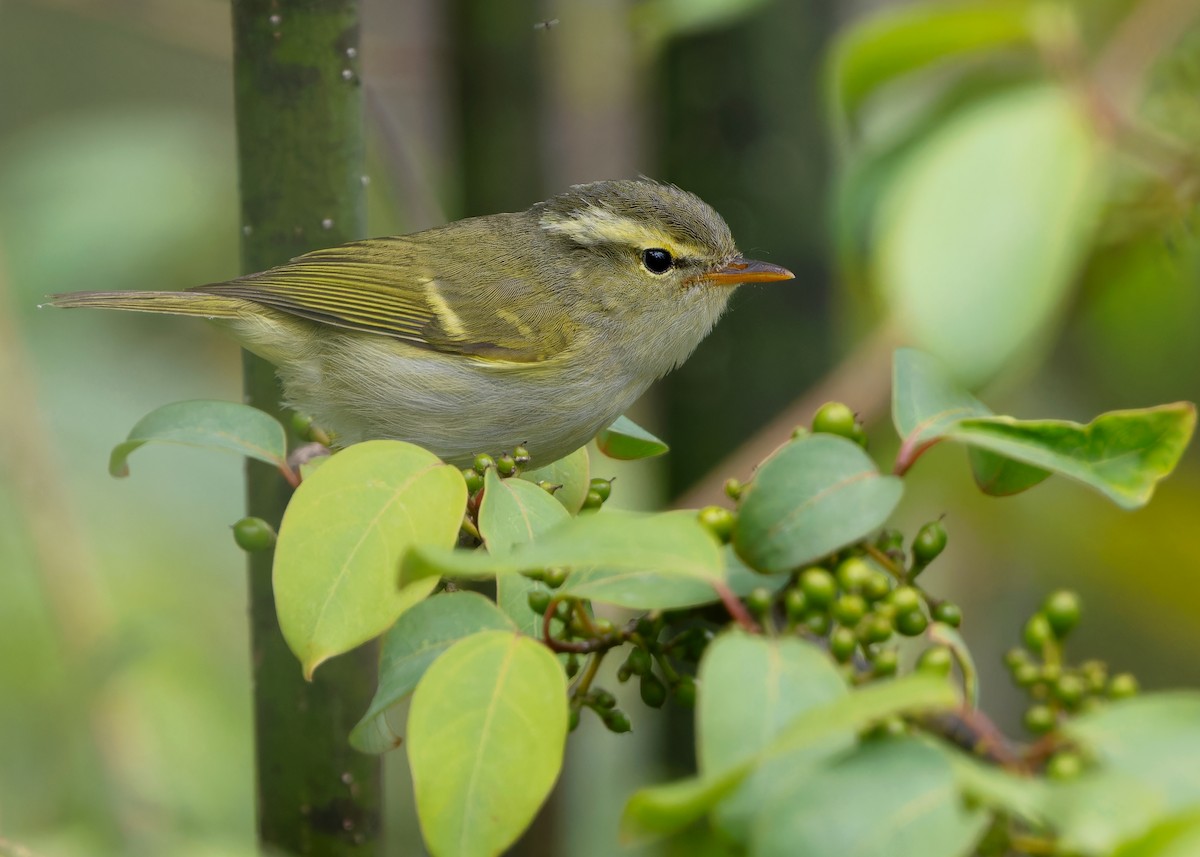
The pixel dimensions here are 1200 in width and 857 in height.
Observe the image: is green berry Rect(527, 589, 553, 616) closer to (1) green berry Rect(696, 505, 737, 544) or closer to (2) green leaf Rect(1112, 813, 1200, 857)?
(1) green berry Rect(696, 505, 737, 544)

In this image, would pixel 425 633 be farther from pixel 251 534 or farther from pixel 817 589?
pixel 251 534

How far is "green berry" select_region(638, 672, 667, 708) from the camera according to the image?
54.9 inches

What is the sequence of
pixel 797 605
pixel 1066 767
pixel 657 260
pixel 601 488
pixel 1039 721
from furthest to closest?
1. pixel 657 260
2. pixel 601 488
3. pixel 797 605
4. pixel 1039 721
5. pixel 1066 767

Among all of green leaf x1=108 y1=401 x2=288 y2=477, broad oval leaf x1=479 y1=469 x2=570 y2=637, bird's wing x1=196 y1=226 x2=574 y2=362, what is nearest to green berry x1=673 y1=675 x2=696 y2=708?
broad oval leaf x1=479 y1=469 x2=570 y2=637

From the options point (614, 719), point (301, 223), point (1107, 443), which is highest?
point (301, 223)

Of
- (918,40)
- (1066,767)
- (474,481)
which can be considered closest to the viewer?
(1066,767)

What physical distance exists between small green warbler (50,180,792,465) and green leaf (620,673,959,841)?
6.73 ft

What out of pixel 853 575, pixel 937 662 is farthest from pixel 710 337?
pixel 937 662

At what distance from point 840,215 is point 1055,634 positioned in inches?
43.1

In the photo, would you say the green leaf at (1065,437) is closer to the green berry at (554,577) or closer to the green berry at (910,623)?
the green berry at (910,623)

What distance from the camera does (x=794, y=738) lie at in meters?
0.85

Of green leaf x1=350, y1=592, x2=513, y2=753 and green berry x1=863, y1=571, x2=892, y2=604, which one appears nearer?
green berry x1=863, y1=571, x2=892, y2=604

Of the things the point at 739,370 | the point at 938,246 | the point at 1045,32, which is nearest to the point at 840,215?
the point at 1045,32

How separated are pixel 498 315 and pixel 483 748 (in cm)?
221
